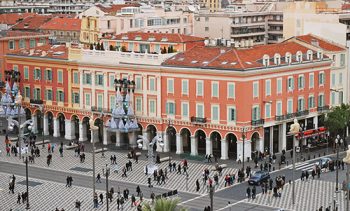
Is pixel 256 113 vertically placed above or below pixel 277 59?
below

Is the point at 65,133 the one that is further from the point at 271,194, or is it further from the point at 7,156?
the point at 271,194

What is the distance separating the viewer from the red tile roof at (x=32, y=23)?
17235 centimetres

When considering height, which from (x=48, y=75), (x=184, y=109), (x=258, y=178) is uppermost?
(x=48, y=75)

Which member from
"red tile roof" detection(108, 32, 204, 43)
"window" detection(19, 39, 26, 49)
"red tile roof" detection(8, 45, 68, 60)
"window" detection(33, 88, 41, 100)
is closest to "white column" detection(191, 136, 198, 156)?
"red tile roof" detection(108, 32, 204, 43)

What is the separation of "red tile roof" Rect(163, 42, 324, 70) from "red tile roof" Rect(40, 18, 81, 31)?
61424 mm

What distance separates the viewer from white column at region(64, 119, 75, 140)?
116m

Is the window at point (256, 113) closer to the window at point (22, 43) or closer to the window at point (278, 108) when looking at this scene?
the window at point (278, 108)

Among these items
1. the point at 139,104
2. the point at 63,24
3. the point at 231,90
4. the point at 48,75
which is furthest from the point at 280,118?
the point at 63,24

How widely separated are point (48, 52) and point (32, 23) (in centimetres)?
5568

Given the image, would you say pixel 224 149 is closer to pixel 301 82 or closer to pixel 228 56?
pixel 228 56

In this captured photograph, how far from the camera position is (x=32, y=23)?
175 meters

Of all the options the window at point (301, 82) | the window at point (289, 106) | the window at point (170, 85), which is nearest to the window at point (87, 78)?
the window at point (170, 85)

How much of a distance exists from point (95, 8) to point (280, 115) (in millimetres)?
68904

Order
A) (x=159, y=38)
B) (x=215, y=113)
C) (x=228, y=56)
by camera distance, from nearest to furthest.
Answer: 1. (x=215, y=113)
2. (x=228, y=56)
3. (x=159, y=38)
